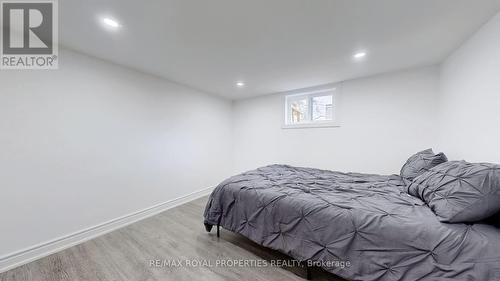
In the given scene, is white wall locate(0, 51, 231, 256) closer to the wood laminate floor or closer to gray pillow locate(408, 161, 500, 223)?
the wood laminate floor

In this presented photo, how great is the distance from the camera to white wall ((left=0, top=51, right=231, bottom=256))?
180 cm

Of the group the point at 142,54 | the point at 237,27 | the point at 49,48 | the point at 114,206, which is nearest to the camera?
the point at 237,27

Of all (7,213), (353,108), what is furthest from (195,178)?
(353,108)

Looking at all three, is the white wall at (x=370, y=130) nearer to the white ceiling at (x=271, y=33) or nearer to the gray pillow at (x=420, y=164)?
the white ceiling at (x=271, y=33)

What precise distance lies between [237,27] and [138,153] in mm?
2289

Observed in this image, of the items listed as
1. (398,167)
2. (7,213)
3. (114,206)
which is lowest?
(114,206)

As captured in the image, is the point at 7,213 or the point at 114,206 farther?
the point at 114,206

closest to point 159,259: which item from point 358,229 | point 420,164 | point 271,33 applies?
point 358,229

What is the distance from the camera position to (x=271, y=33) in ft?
5.91

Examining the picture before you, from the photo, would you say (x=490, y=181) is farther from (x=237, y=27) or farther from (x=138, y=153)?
(x=138, y=153)

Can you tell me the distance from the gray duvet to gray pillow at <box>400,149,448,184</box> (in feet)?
0.49

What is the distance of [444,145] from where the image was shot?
7.73 feet

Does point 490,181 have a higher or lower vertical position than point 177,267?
higher
